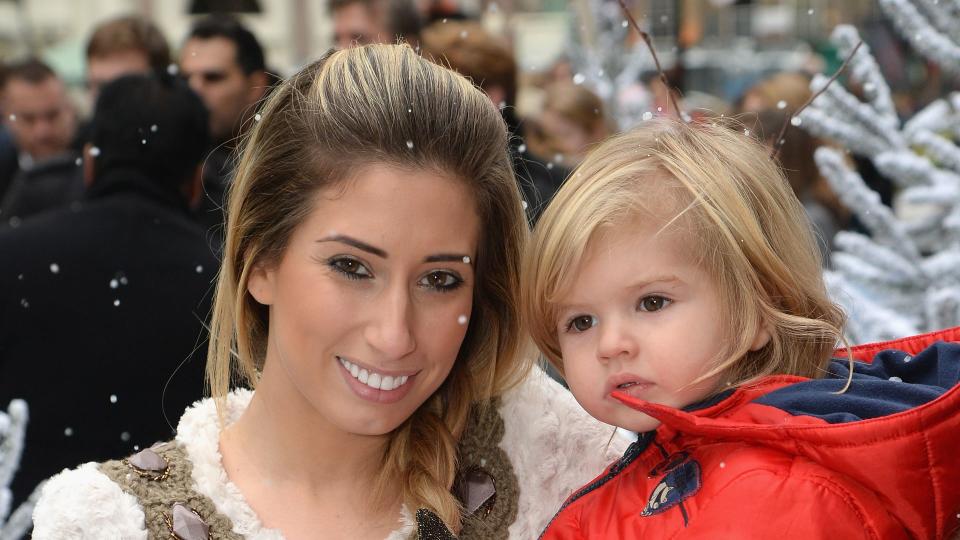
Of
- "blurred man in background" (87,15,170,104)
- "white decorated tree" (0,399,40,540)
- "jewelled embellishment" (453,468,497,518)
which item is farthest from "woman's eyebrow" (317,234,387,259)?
"blurred man in background" (87,15,170,104)

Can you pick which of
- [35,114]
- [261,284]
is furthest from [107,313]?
[35,114]

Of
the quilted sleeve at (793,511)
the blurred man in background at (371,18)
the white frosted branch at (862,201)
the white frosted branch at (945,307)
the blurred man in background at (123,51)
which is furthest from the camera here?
the blurred man in background at (371,18)

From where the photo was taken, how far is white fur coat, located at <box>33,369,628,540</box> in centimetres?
198

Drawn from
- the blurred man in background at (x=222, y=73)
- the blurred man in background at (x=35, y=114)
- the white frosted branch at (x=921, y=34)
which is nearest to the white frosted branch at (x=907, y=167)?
the white frosted branch at (x=921, y=34)

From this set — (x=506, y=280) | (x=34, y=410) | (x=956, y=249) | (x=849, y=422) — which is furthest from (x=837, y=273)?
(x=34, y=410)

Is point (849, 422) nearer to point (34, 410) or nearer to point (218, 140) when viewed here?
point (34, 410)

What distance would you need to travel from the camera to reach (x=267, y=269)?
7.35ft

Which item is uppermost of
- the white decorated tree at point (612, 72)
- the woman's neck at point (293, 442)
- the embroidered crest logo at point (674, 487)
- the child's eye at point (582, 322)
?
the child's eye at point (582, 322)

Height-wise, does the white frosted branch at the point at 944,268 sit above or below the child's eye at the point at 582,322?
below

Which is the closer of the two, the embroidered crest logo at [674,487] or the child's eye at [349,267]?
the embroidered crest logo at [674,487]

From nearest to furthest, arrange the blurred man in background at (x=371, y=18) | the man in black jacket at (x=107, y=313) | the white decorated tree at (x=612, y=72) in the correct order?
1. the man in black jacket at (x=107, y=313)
2. the white decorated tree at (x=612, y=72)
3. the blurred man in background at (x=371, y=18)

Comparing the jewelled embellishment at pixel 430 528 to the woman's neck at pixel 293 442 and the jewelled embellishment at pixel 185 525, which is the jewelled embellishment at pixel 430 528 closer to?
the woman's neck at pixel 293 442

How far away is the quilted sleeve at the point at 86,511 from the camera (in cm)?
196

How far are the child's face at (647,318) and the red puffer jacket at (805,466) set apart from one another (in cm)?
7
